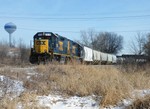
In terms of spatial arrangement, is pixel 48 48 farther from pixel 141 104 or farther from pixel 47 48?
pixel 141 104

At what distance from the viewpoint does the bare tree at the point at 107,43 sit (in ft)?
396

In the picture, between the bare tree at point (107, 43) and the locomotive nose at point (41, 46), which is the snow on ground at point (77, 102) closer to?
the locomotive nose at point (41, 46)

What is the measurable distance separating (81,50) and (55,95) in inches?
1469

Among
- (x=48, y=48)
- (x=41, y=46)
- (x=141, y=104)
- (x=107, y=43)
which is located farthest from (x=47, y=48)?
(x=107, y=43)

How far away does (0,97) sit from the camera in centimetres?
901

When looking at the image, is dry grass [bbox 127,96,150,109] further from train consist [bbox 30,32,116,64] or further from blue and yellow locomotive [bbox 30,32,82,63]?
blue and yellow locomotive [bbox 30,32,82,63]

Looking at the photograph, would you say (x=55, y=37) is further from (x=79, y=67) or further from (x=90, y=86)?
(x=90, y=86)

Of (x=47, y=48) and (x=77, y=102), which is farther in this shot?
(x=47, y=48)

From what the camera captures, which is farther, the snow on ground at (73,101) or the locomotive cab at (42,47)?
the locomotive cab at (42,47)

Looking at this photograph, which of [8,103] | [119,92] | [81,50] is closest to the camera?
[8,103]

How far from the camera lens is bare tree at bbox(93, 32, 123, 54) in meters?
121

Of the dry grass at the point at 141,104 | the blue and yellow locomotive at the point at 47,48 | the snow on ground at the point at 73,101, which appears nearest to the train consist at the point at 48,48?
the blue and yellow locomotive at the point at 47,48

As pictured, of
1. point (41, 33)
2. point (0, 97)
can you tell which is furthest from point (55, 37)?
point (0, 97)

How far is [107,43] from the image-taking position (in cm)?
12438
